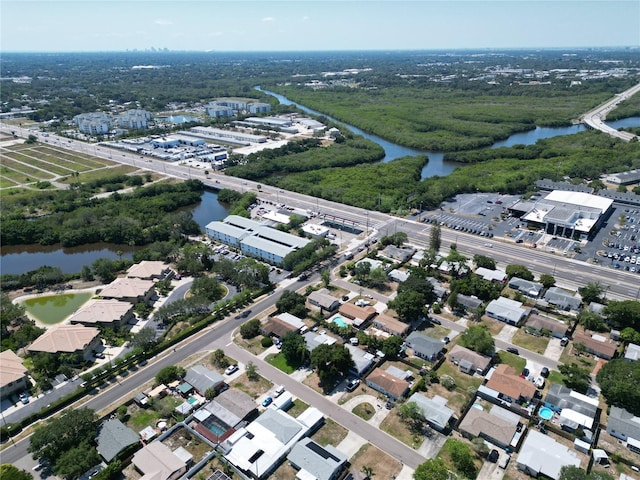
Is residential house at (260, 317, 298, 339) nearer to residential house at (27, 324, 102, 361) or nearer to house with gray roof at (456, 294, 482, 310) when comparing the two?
residential house at (27, 324, 102, 361)

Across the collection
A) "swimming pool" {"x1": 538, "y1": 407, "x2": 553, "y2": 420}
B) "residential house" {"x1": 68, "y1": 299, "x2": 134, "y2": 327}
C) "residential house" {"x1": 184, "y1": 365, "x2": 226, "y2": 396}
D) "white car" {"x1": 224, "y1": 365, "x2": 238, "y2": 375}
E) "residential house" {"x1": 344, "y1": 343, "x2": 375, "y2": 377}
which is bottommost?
"white car" {"x1": 224, "y1": 365, "x2": 238, "y2": 375}

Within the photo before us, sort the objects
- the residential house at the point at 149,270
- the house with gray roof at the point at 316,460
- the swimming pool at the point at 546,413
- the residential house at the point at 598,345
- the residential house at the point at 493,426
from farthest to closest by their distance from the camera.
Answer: the residential house at the point at 149,270 < the residential house at the point at 598,345 < the swimming pool at the point at 546,413 < the residential house at the point at 493,426 < the house with gray roof at the point at 316,460

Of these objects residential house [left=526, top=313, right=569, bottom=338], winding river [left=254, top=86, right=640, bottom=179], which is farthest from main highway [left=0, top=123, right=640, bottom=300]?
winding river [left=254, top=86, right=640, bottom=179]

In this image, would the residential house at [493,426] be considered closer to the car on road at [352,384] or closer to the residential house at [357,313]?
the car on road at [352,384]

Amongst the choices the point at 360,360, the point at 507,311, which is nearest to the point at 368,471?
the point at 360,360

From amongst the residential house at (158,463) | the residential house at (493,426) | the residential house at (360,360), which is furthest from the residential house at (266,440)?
the residential house at (493,426)

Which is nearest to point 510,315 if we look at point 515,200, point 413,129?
point 515,200
